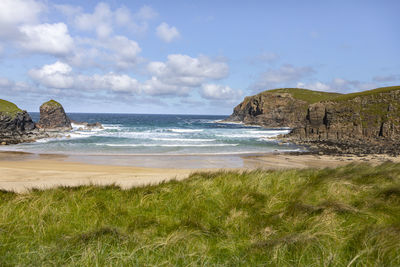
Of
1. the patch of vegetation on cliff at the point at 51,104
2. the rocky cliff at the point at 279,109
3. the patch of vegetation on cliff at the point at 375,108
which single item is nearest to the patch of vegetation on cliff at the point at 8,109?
the patch of vegetation on cliff at the point at 51,104

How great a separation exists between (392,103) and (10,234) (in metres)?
52.7

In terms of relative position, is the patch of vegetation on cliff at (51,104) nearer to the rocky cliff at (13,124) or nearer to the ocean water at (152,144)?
the ocean water at (152,144)

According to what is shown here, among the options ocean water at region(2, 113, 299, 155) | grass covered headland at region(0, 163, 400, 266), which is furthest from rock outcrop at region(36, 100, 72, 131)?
grass covered headland at region(0, 163, 400, 266)

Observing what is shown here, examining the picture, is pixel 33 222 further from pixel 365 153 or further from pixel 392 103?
pixel 392 103

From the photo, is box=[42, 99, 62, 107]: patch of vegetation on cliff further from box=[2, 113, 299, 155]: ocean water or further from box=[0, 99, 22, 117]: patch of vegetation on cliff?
box=[0, 99, 22, 117]: patch of vegetation on cliff

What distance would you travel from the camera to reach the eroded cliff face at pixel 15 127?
38.2 m

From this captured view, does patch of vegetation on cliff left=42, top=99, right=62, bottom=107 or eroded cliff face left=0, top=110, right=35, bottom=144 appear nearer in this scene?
eroded cliff face left=0, top=110, right=35, bottom=144

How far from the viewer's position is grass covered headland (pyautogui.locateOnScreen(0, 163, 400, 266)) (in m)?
3.14

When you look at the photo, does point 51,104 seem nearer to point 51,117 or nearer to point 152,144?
point 51,117

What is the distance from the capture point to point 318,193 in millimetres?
5930

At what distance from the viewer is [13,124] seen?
40625 mm

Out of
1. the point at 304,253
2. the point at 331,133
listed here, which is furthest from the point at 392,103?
the point at 304,253

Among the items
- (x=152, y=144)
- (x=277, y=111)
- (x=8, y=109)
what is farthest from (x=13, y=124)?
(x=277, y=111)

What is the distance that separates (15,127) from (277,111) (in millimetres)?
78665
